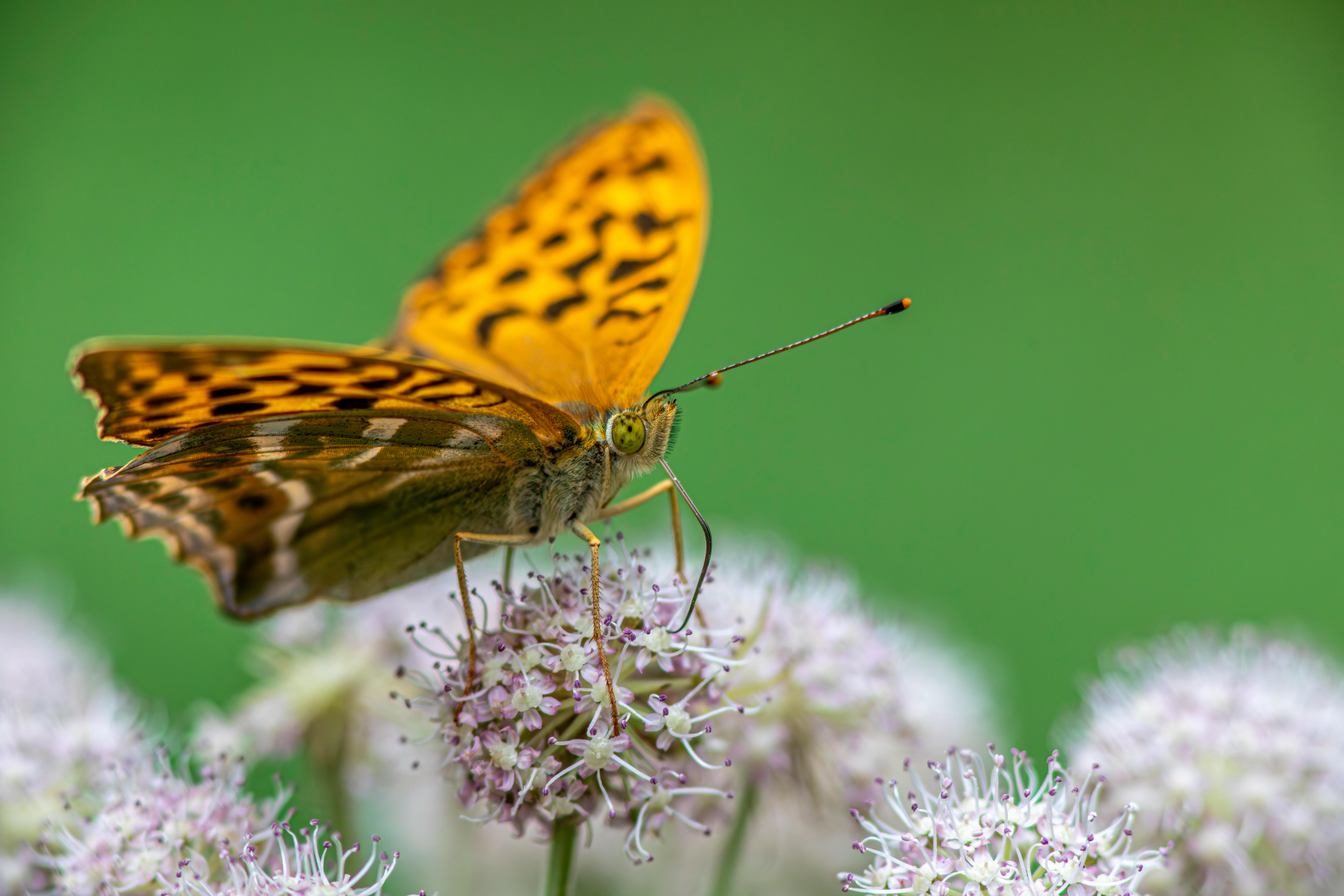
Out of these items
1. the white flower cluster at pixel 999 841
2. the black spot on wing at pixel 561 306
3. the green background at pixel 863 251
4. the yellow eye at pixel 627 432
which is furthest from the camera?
the green background at pixel 863 251

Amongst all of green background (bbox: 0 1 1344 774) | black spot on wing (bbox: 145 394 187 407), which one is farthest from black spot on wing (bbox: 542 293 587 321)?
green background (bbox: 0 1 1344 774)

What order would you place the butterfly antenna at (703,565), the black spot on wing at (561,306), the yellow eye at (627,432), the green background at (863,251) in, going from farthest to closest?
the green background at (863,251) < the black spot on wing at (561,306) < the yellow eye at (627,432) < the butterfly antenna at (703,565)

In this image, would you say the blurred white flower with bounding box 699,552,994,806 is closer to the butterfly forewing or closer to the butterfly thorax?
the butterfly thorax

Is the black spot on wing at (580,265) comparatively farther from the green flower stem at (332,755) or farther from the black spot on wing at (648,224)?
the green flower stem at (332,755)

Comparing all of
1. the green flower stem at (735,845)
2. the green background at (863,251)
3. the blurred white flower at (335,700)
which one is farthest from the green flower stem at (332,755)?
the green background at (863,251)

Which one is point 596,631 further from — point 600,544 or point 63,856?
point 63,856

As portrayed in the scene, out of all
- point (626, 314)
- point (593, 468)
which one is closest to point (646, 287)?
point (626, 314)
